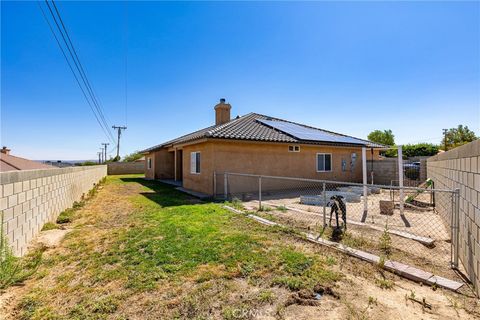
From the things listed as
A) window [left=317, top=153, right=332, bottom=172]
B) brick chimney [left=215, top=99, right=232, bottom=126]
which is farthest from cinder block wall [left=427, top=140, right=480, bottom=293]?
brick chimney [left=215, top=99, right=232, bottom=126]

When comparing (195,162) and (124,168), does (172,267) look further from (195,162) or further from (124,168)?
(124,168)

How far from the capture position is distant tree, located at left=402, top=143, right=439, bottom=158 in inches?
1245

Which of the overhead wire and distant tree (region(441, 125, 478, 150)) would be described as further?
distant tree (region(441, 125, 478, 150))

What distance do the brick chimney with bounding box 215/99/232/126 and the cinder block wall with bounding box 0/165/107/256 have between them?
10.1m

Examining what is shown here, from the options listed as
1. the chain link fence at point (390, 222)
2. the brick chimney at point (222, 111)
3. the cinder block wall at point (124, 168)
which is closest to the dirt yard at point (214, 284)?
the chain link fence at point (390, 222)

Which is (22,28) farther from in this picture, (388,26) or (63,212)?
(388,26)

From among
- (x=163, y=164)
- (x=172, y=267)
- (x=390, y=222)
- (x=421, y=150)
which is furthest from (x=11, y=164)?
(x=421, y=150)

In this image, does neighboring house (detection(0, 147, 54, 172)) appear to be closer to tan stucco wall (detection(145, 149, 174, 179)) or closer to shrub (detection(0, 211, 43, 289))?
shrub (detection(0, 211, 43, 289))

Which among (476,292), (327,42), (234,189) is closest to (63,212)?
(234,189)

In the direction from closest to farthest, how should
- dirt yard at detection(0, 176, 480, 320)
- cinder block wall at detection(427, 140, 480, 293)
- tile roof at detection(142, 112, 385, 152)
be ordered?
dirt yard at detection(0, 176, 480, 320), cinder block wall at detection(427, 140, 480, 293), tile roof at detection(142, 112, 385, 152)

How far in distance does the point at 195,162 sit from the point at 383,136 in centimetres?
5769

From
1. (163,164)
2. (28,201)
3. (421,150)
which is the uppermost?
(421,150)

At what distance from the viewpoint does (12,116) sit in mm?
18656

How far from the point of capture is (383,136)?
2245 inches
